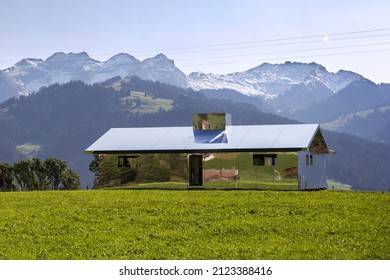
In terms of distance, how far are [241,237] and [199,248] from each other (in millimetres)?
3204

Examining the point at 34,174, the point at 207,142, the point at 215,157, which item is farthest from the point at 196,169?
the point at 34,174

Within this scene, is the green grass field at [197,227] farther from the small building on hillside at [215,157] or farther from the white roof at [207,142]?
the white roof at [207,142]

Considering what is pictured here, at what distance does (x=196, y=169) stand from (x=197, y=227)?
28814mm

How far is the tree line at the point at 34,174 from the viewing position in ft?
344

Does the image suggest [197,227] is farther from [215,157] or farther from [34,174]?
[34,174]

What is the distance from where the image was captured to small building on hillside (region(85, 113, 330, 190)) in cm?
5375

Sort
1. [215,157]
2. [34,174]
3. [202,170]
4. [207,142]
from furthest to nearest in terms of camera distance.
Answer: [34,174]
[207,142]
[202,170]
[215,157]

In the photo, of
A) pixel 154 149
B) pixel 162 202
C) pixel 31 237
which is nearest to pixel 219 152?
pixel 154 149

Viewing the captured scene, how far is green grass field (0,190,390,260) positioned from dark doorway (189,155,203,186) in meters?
14.9

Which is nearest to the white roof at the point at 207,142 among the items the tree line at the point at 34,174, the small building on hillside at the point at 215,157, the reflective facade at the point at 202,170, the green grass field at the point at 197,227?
the small building on hillside at the point at 215,157

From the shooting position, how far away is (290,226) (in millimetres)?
29156

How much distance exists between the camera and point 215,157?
55781 millimetres

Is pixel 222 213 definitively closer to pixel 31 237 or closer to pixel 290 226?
pixel 290 226

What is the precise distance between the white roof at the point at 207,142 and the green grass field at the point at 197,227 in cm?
1263
